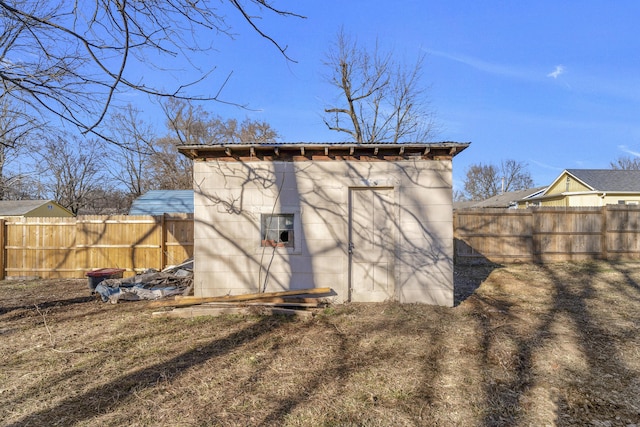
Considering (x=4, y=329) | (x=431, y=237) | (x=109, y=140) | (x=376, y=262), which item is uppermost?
(x=109, y=140)

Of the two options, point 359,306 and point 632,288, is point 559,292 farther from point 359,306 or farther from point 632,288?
point 359,306

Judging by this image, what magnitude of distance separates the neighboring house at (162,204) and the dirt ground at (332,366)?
7070 mm

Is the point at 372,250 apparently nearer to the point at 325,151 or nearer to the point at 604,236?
the point at 325,151

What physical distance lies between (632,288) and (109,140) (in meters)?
11.2

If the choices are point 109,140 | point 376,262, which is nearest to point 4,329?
point 109,140

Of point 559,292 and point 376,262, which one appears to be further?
point 559,292

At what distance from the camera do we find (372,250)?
693 centimetres

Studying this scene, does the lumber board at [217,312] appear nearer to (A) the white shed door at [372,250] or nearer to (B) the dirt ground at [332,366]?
(B) the dirt ground at [332,366]

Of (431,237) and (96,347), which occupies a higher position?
(431,237)

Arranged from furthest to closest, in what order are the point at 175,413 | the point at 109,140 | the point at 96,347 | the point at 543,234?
the point at 543,234
the point at 96,347
the point at 109,140
the point at 175,413

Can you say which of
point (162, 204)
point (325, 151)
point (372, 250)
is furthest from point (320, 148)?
point (162, 204)

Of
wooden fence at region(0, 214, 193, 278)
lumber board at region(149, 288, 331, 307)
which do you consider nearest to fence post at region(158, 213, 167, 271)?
wooden fence at region(0, 214, 193, 278)

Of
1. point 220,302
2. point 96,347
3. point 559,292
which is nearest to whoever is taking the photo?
point 96,347

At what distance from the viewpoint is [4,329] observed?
5957 millimetres
